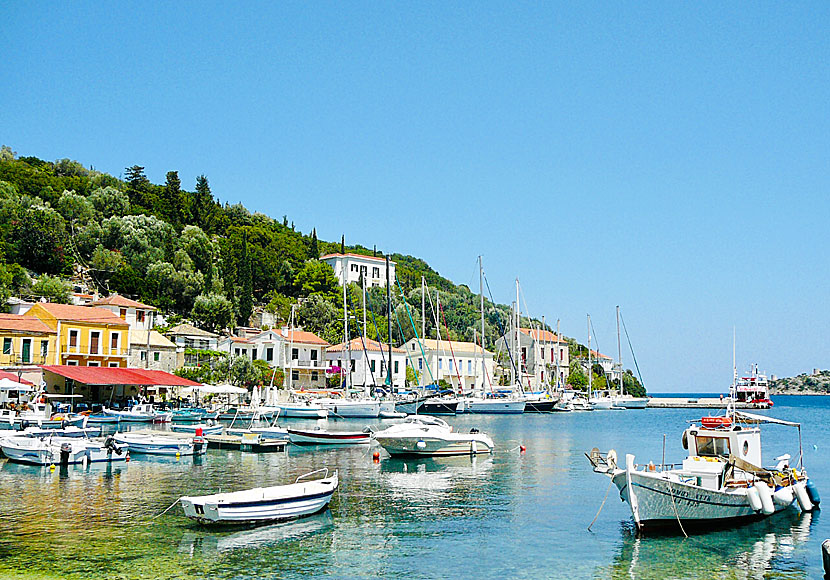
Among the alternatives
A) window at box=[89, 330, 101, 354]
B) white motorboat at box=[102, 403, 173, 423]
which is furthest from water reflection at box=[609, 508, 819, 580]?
window at box=[89, 330, 101, 354]

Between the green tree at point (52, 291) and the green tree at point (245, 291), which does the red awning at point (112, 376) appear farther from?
the green tree at point (245, 291)

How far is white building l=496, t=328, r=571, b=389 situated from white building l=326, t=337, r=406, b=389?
26.4 meters

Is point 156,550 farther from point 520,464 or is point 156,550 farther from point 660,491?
point 520,464

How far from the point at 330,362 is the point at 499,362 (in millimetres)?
37016

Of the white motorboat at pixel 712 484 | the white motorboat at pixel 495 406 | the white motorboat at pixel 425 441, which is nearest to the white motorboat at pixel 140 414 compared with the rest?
the white motorboat at pixel 425 441

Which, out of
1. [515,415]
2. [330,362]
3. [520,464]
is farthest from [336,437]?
[330,362]

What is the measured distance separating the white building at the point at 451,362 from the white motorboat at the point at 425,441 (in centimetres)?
A: 6032

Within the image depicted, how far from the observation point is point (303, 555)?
729 inches

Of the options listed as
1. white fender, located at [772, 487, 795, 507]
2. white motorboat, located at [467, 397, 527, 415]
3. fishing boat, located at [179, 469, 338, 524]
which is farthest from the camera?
white motorboat, located at [467, 397, 527, 415]

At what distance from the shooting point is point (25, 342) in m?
58.2

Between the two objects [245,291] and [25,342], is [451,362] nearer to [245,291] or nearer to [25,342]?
[245,291]

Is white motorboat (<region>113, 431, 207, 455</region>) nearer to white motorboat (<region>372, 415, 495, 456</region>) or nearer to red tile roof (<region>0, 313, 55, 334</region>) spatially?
white motorboat (<region>372, 415, 495, 456</region>)

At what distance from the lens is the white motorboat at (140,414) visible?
173ft

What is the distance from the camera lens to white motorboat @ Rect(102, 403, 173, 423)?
5281cm
